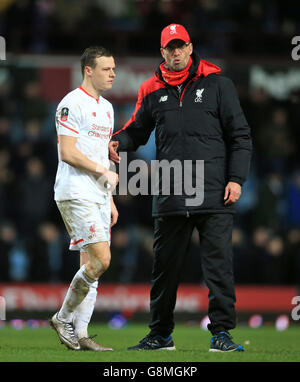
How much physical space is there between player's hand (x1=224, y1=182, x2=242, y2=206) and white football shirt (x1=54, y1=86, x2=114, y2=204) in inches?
40.8

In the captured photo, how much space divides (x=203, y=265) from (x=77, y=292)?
3.61ft

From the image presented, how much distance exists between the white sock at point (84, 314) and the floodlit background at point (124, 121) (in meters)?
6.92

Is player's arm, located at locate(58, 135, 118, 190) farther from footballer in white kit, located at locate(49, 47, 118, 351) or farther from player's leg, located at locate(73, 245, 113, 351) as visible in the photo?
player's leg, located at locate(73, 245, 113, 351)

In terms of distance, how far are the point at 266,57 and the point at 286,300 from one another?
18.3 ft

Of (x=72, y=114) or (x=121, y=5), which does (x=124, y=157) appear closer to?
(x=72, y=114)

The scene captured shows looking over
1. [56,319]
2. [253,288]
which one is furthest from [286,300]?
[56,319]

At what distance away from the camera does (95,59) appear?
7.85 metres

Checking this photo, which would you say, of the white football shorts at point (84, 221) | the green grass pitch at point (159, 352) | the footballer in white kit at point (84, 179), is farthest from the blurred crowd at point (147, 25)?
the white football shorts at point (84, 221)

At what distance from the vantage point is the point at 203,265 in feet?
25.6

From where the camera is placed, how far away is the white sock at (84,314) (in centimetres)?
778

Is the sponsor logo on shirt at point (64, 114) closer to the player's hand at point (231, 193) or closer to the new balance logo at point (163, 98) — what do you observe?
the new balance logo at point (163, 98)
